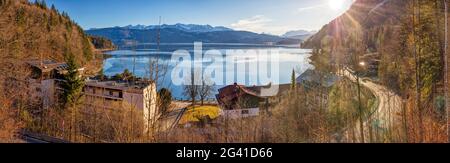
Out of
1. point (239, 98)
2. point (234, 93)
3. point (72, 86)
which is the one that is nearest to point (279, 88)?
point (234, 93)

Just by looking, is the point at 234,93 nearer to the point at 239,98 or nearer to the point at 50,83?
the point at 239,98

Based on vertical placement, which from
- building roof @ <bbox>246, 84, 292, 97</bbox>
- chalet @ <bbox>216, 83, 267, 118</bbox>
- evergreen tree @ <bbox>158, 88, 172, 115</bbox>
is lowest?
chalet @ <bbox>216, 83, 267, 118</bbox>

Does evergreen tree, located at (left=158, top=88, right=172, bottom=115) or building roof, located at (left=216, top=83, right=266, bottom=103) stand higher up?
evergreen tree, located at (left=158, top=88, right=172, bottom=115)

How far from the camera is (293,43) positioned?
3203 centimetres

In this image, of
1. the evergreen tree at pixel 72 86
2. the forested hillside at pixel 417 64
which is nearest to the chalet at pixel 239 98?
the forested hillside at pixel 417 64

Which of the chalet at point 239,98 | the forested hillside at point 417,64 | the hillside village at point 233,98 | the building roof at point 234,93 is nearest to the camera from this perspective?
the forested hillside at point 417,64

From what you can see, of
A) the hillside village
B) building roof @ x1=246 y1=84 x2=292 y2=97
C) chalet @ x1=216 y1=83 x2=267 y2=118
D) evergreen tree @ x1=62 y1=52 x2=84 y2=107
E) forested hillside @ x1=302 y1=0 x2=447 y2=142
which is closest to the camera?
forested hillside @ x1=302 y1=0 x2=447 y2=142

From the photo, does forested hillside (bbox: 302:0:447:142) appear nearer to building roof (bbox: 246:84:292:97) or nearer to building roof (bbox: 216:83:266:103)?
building roof (bbox: 246:84:292:97)

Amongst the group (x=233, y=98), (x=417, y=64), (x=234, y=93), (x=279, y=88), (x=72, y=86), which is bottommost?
(x=233, y=98)

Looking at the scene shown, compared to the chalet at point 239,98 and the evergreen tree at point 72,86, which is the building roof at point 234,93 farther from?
the evergreen tree at point 72,86

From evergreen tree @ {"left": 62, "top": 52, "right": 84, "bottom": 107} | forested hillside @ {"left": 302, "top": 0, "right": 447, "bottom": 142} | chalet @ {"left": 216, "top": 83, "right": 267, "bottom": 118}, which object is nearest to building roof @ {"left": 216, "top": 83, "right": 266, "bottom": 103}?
chalet @ {"left": 216, "top": 83, "right": 267, "bottom": 118}
